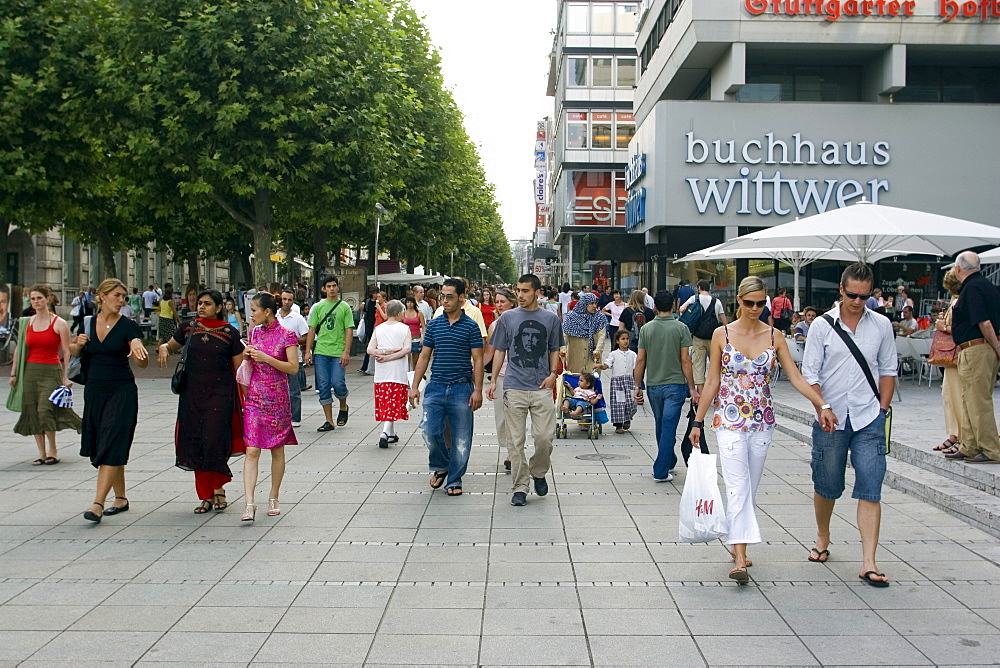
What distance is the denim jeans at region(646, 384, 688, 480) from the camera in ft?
29.5

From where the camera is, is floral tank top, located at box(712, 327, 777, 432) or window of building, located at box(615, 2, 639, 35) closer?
floral tank top, located at box(712, 327, 777, 432)

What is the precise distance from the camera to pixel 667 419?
29.7 ft

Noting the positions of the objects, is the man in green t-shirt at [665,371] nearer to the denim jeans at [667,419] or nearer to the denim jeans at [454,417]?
the denim jeans at [667,419]

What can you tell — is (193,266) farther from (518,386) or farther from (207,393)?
(518,386)

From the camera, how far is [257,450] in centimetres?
758

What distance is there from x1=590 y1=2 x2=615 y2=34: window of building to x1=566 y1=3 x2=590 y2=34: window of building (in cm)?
28

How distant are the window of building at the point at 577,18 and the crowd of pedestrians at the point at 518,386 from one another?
4430cm

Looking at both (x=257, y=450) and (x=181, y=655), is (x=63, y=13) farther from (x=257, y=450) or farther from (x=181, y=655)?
(x=181, y=655)

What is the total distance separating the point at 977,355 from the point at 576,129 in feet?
148

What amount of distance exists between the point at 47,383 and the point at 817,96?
986 inches

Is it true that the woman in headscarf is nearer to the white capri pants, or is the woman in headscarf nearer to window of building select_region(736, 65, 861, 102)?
the white capri pants

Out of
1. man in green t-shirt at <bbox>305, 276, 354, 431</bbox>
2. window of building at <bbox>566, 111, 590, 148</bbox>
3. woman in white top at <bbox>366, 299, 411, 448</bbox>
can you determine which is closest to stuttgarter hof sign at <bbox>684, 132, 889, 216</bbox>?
man in green t-shirt at <bbox>305, 276, 354, 431</bbox>

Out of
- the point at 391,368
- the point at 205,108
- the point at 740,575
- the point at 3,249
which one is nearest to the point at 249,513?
the point at 740,575

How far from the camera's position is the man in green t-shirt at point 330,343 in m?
12.5
